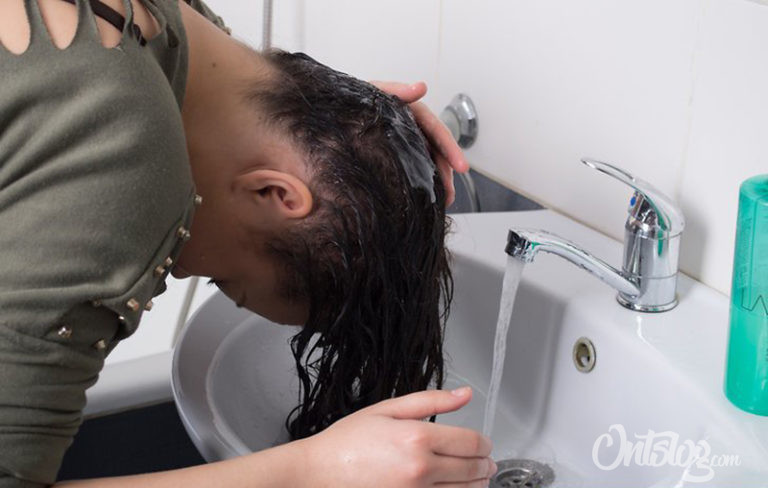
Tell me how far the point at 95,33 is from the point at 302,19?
870mm

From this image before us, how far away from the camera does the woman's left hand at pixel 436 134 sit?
0.92 meters

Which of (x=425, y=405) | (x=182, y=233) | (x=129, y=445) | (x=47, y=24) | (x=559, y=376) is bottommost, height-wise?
(x=129, y=445)

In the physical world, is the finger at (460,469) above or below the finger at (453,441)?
below

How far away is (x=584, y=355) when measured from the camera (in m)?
0.93

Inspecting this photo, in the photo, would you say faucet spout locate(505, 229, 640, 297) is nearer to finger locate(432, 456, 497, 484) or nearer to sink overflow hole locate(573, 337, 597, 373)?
sink overflow hole locate(573, 337, 597, 373)

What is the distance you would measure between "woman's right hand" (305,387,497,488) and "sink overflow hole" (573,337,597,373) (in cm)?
22

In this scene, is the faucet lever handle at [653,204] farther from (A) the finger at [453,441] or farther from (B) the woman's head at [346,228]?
(A) the finger at [453,441]

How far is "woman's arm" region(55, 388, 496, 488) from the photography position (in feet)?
2.23

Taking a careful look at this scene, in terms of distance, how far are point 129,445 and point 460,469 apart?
414 millimetres

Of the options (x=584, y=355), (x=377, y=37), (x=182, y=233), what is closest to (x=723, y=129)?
(x=584, y=355)

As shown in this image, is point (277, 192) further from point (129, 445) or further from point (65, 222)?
point (129, 445)

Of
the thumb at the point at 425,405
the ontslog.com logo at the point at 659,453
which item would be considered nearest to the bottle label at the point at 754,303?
the ontslog.com logo at the point at 659,453

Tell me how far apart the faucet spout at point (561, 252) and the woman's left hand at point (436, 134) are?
0.08 m

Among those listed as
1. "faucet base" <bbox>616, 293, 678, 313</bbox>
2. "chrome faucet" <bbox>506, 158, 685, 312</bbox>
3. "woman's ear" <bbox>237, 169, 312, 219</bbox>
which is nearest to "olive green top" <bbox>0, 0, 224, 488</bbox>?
"woman's ear" <bbox>237, 169, 312, 219</bbox>
